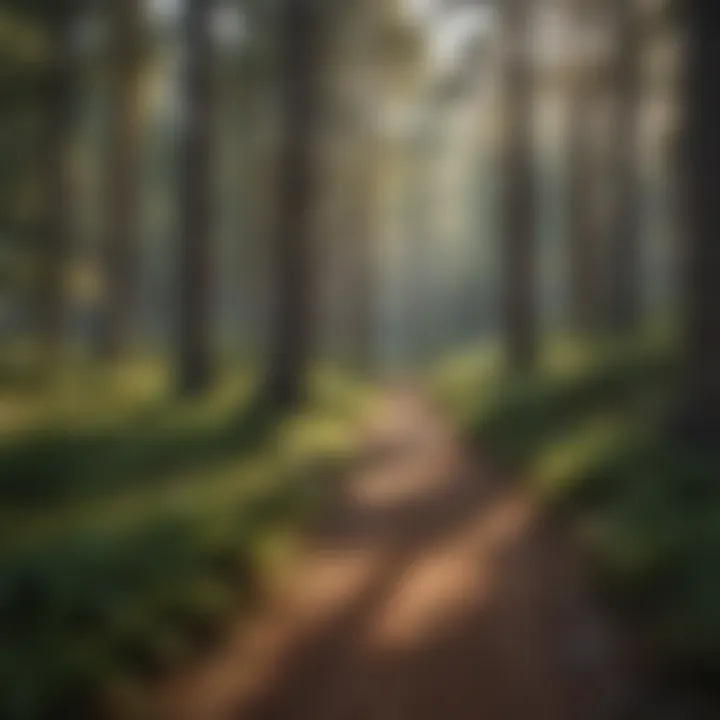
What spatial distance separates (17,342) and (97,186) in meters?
2.27

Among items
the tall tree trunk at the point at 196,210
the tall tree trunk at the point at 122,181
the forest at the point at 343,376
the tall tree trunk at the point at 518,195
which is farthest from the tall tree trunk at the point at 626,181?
the tall tree trunk at the point at 122,181

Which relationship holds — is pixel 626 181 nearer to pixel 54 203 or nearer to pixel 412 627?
pixel 54 203

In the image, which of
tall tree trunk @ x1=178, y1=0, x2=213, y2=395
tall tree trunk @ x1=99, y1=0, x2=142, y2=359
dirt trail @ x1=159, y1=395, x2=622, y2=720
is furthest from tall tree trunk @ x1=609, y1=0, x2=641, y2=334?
tall tree trunk @ x1=99, y1=0, x2=142, y2=359

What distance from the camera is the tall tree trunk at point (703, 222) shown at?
6.49 m

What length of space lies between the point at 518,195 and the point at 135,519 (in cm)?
572

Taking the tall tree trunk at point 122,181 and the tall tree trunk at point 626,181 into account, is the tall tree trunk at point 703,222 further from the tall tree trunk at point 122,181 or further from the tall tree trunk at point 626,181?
the tall tree trunk at point 122,181

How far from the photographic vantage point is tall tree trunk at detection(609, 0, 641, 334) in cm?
866

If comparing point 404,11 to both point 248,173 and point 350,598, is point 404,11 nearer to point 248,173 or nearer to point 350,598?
point 248,173

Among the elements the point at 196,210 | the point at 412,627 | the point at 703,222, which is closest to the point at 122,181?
the point at 196,210

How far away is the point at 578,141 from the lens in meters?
10.5

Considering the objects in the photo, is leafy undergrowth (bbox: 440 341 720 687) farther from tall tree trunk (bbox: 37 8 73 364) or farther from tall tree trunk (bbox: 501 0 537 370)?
tall tree trunk (bbox: 37 8 73 364)

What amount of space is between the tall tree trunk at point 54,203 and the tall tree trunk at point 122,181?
34 centimetres

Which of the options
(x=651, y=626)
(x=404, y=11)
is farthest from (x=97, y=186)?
(x=651, y=626)

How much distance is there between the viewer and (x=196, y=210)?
8.00 metres
